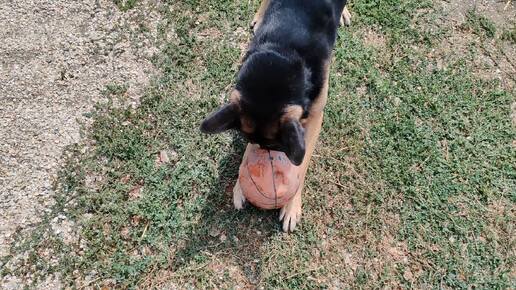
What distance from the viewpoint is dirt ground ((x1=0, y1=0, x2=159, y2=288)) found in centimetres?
455

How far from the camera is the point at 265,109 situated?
136 inches

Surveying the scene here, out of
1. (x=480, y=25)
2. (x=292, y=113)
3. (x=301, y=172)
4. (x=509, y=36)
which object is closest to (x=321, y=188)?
(x=301, y=172)

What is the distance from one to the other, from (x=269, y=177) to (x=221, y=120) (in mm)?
845

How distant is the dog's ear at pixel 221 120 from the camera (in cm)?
341

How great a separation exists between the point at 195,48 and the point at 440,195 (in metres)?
3.03

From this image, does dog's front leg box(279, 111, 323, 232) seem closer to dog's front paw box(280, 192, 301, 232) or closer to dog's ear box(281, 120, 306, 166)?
dog's front paw box(280, 192, 301, 232)

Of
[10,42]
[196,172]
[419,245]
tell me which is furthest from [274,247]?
[10,42]

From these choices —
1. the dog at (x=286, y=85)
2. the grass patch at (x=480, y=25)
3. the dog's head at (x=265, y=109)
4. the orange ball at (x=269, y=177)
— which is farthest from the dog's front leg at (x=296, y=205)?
the grass patch at (x=480, y=25)

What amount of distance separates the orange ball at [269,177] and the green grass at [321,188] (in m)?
0.40

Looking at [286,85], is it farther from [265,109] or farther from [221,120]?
[221,120]

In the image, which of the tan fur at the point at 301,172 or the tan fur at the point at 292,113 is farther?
the tan fur at the point at 301,172

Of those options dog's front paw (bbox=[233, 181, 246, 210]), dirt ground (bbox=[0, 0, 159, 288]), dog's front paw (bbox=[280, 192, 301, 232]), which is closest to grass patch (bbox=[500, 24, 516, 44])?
dog's front paw (bbox=[280, 192, 301, 232])

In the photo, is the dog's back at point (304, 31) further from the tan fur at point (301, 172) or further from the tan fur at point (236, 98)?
the tan fur at point (236, 98)

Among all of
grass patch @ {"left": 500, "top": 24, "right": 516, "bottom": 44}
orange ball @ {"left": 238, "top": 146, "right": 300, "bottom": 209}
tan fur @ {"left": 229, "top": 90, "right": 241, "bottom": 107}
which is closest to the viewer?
tan fur @ {"left": 229, "top": 90, "right": 241, "bottom": 107}
